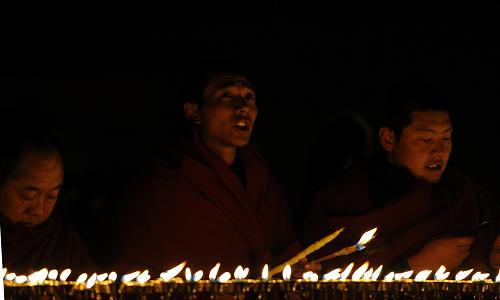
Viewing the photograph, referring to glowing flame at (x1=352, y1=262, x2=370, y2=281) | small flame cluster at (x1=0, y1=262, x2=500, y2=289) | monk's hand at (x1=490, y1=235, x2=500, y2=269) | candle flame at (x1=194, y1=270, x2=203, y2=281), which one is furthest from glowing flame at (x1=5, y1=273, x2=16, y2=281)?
monk's hand at (x1=490, y1=235, x2=500, y2=269)

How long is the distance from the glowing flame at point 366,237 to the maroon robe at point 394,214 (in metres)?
0.13

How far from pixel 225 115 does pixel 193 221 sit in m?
0.55

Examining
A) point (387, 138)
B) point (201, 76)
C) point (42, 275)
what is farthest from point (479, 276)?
point (42, 275)

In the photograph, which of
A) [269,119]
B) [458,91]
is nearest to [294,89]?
[269,119]

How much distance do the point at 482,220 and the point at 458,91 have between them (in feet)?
2.59

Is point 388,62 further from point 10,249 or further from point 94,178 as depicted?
point 10,249

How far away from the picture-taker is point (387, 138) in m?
6.41

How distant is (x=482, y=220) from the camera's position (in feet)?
20.8

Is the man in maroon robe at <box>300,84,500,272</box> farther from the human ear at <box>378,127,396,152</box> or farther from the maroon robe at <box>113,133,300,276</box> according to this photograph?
the maroon robe at <box>113,133,300,276</box>

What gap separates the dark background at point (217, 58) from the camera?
633 cm

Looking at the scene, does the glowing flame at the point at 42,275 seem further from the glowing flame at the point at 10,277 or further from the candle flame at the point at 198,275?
the candle flame at the point at 198,275

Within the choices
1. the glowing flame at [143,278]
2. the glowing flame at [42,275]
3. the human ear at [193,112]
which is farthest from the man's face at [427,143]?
the glowing flame at [42,275]

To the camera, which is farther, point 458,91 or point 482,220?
point 458,91

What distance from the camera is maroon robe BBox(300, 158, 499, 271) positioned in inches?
246
